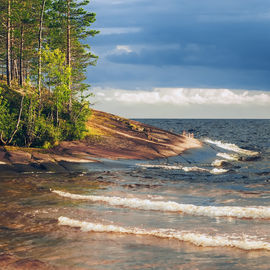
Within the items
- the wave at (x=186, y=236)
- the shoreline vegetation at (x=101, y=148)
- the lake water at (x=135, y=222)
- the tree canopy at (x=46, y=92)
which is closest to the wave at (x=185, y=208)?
the lake water at (x=135, y=222)

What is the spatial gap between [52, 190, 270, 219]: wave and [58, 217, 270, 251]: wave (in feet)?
10.0

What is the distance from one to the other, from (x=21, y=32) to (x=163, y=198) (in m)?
39.3

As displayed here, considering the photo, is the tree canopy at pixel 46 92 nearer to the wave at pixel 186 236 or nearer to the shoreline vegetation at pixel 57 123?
the shoreline vegetation at pixel 57 123

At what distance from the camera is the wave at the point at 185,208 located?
45.8ft

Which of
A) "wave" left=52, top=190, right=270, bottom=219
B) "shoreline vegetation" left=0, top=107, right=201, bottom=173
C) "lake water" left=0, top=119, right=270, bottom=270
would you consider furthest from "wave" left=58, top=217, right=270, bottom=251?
"shoreline vegetation" left=0, top=107, right=201, bottom=173

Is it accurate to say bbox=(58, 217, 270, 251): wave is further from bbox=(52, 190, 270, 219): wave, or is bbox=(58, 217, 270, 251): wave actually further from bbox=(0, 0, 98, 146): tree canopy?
bbox=(0, 0, 98, 146): tree canopy

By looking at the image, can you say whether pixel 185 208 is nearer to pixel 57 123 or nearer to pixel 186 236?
pixel 186 236

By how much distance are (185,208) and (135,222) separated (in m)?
2.99

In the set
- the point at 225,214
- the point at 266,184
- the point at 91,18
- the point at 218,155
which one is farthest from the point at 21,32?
the point at 225,214

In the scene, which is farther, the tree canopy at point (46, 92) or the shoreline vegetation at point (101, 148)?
the tree canopy at point (46, 92)

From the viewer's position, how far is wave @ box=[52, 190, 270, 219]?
14.0 metres

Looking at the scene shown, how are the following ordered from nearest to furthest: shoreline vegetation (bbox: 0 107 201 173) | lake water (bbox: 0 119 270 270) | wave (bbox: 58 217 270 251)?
1. lake water (bbox: 0 119 270 270)
2. wave (bbox: 58 217 270 251)
3. shoreline vegetation (bbox: 0 107 201 173)

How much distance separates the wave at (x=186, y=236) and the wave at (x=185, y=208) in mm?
3057

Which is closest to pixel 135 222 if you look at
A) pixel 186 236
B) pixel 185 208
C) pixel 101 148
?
pixel 186 236
